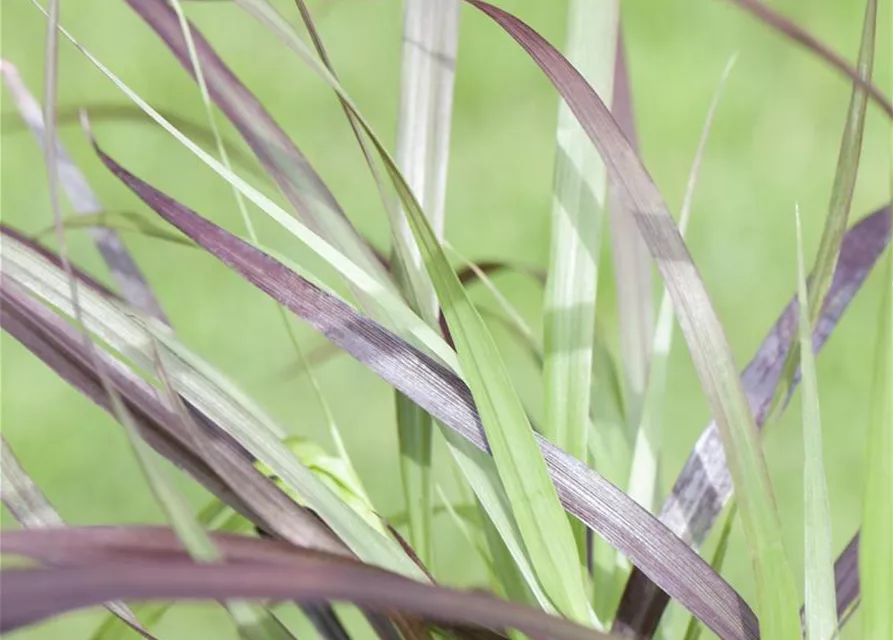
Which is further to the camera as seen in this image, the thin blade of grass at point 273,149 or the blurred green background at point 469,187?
the blurred green background at point 469,187

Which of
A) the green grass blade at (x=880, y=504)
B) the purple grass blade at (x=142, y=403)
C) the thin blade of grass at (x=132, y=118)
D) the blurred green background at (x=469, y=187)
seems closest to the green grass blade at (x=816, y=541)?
the green grass blade at (x=880, y=504)

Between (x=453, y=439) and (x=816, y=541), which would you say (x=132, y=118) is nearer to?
(x=453, y=439)

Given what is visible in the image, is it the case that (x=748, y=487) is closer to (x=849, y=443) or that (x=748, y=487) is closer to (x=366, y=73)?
(x=849, y=443)

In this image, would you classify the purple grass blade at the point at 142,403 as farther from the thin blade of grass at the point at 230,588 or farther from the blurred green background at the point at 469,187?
the blurred green background at the point at 469,187

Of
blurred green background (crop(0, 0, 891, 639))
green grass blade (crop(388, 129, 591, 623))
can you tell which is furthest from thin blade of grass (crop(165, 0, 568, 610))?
blurred green background (crop(0, 0, 891, 639))

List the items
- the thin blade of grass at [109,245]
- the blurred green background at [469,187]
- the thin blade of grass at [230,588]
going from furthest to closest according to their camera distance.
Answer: the blurred green background at [469,187], the thin blade of grass at [109,245], the thin blade of grass at [230,588]

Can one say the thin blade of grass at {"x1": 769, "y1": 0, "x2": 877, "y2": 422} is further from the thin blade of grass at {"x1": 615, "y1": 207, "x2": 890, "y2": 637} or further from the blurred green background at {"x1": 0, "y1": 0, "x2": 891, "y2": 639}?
the blurred green background at {"x1": 0, "y1": 0, "x2": 891, "y2": 639}

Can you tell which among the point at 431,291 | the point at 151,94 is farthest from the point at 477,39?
the point at 431,291
